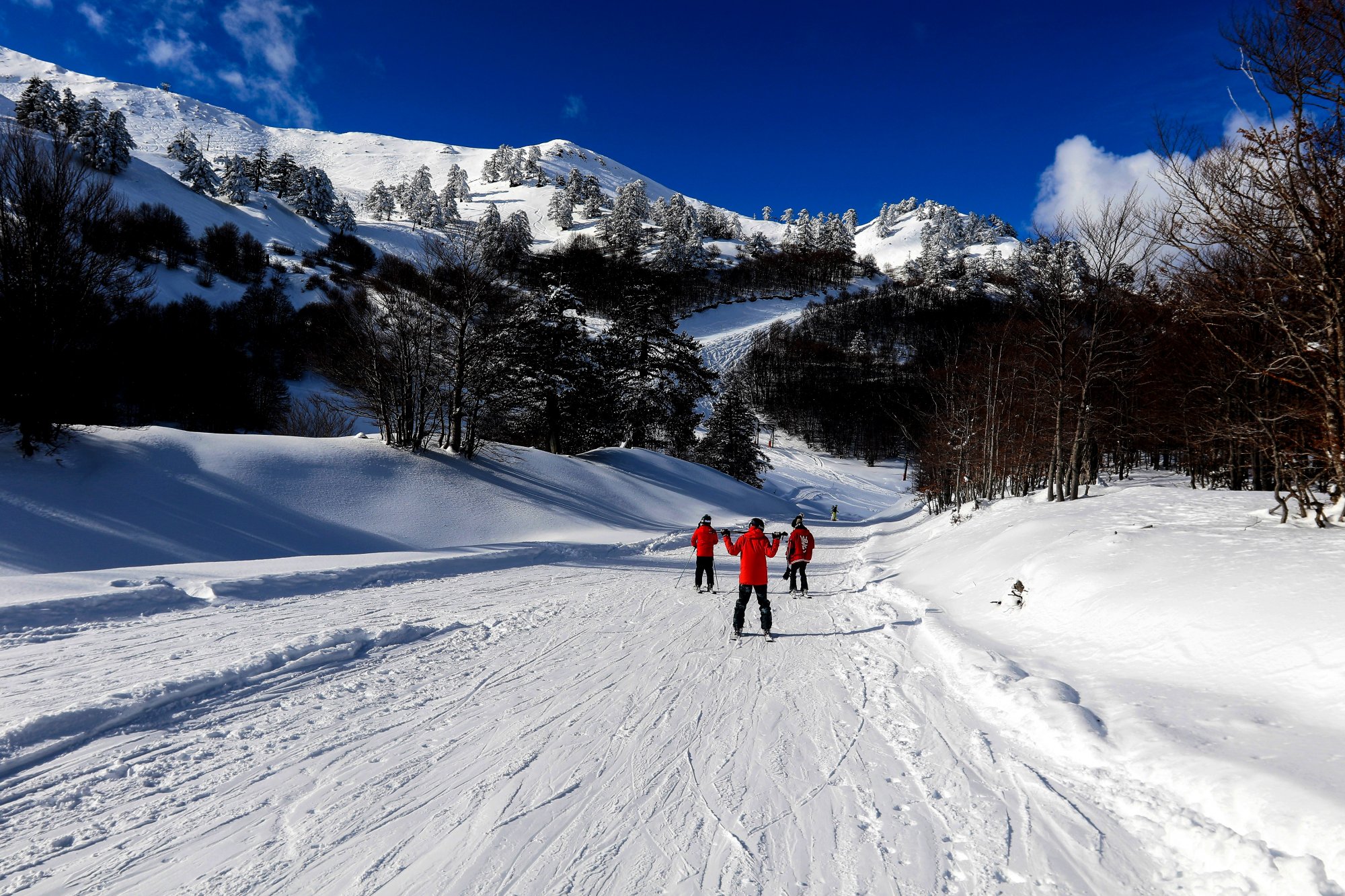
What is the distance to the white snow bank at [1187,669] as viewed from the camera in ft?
10.9

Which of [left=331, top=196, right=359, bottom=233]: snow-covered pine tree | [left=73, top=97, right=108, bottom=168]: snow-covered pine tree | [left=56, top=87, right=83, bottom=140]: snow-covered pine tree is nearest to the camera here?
[left=73, top=97, right=108, bottom=168]: snow-covered pine tree

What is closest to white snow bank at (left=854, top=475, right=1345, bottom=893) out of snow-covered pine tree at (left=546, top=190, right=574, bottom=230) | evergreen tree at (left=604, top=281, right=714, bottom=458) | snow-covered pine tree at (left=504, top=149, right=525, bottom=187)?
evergreen tree at (left=604, top=281, right=714, bottom=458)

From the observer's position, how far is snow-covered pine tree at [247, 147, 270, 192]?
319 ft

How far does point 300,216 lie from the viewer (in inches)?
3506

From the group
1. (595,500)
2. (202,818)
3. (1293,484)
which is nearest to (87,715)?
(202,818)

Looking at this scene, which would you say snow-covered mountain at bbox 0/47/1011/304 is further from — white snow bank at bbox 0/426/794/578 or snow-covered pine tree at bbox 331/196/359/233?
white snow bank at bbox 0/426/794/578

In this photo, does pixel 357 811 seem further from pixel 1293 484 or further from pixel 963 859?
pixel 1293 484

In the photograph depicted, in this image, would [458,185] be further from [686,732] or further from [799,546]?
[686,732]

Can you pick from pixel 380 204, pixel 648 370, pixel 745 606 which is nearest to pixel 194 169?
pixel 380 204

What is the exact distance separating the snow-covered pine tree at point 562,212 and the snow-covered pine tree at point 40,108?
88637mm

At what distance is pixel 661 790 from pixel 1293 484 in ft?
34.0

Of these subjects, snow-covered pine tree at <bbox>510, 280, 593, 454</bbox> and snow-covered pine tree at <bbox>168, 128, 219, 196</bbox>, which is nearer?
snow-covered pine tree at <bbox>510, 280, 593, 454</bbox>

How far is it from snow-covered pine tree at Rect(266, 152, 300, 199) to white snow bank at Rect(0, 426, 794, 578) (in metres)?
102

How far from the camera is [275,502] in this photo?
49.9 ft
